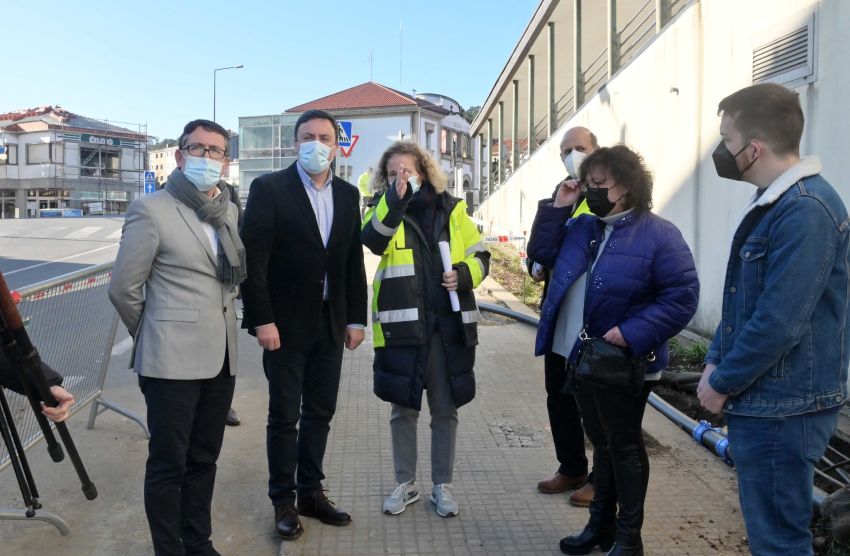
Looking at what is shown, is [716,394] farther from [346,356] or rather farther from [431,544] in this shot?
[346,356]

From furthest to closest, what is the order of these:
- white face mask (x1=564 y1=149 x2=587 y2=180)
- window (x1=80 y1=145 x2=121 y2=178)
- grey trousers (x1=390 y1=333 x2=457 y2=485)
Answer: window (x1=80 y1=145 x2=121 y2=178)
white face mask (x1=564 y1=149 x2=587 y2=180)
grey trousers (x1=390 y1=333 x2=457 y2=485)

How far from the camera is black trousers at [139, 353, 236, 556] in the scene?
116 inches

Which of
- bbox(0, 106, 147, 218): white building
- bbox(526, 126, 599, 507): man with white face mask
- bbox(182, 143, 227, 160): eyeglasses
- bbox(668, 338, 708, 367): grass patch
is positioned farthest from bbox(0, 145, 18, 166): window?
bbox(526, 126, 599, 507): man with white face mask

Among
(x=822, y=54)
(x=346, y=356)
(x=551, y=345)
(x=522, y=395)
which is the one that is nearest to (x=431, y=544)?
(x=551, y=345)

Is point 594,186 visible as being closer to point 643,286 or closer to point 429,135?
point 643,286

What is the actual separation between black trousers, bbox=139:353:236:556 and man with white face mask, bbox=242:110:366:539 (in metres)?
0.37

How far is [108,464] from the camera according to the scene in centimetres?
441

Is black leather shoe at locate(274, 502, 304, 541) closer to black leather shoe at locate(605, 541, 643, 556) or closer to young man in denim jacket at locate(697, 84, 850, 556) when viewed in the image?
black leather shoe at locate(605, 541, 643, 556)

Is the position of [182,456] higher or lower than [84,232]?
lower

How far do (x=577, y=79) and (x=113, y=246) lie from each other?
14856 millimetres

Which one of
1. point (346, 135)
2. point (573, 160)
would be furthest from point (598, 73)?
point (573, 160)

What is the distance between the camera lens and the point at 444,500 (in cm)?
370

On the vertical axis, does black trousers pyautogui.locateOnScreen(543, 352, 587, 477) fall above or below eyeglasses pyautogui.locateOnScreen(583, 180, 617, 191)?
below

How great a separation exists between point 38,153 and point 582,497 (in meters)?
77.1
